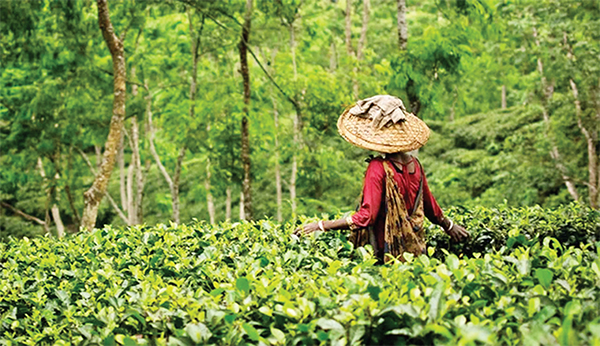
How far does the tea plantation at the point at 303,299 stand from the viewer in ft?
7.44

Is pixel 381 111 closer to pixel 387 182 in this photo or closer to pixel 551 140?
pixel 387 182

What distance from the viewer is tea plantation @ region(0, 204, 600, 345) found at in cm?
227

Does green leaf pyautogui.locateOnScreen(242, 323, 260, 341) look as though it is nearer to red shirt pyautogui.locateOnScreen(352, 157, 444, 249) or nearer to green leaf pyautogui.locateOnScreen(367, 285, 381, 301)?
green leaf pyautogui.locateOnScreen(367, 285, 381, 301)

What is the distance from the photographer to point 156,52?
1511 cm

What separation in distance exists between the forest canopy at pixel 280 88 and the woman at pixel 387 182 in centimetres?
471

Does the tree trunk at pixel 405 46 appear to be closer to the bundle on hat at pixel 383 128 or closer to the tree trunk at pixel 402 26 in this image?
the tree trunk at pixel 402 26

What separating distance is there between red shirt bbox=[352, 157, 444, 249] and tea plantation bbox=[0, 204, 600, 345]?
0.27 m

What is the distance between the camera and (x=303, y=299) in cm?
247

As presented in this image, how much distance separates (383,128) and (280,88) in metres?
8.62

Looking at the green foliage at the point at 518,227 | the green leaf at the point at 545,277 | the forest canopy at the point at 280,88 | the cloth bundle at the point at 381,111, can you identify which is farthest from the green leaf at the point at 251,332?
the forest canopy at the point at 280,88

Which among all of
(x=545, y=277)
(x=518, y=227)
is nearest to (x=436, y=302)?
(x=545, y=277)

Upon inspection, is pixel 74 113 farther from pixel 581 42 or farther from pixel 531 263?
pixel 531 263

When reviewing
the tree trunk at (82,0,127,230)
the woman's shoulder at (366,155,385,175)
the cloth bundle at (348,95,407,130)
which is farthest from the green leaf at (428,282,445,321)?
the tree trunk at (82,0,127,230)

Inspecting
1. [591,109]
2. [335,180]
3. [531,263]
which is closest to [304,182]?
[335,180]
